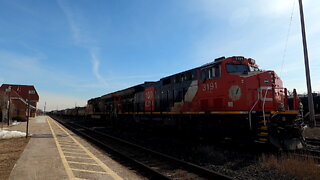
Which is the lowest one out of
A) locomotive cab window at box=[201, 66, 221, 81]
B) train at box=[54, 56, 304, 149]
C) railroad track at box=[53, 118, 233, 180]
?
railroad track at box=[53, 118, 233, 180]

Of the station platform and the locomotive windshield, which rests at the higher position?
the locomotive windshield

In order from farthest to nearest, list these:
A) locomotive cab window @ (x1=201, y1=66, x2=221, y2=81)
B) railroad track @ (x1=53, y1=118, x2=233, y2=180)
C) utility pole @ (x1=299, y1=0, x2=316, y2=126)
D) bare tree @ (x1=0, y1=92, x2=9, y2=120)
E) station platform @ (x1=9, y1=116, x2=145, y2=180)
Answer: bare tree @ (x1=0, y1=92, x2=9, y2=120) → utility pole @ (x1=299, y1=0, x2=316, y2=126) → locomotive cab window @ (x1=201, y1=66, x2=221, y2=81) → railroad track @ (x1=53, y1=118, x2=233, y2=180) → station platform @ (x1=9, y1=116, x2=145, y2=180)

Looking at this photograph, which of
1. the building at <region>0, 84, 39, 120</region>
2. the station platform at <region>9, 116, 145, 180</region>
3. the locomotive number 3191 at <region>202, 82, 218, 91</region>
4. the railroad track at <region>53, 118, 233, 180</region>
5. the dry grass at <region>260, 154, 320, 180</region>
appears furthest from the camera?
the building at <region>0, 84, 39, 120</region>

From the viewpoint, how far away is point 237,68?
1174cm

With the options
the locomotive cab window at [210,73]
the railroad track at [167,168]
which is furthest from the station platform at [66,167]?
the locomotive cab window at [210,73]

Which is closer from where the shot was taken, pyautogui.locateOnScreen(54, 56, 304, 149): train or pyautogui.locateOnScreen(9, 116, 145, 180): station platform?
pyautogui.locateOnScreen(9, 116, 145, 180): station platform

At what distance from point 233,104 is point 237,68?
1781 mm

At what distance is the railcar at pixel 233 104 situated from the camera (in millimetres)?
9961

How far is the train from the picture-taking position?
9961 millimetres

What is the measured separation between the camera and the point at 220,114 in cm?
1155

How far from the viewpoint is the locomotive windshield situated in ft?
38.1

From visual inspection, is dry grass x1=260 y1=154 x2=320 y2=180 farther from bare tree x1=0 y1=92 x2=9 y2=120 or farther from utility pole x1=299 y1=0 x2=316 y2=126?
bare tree x1=0 y1=92 x2=9 y2=120

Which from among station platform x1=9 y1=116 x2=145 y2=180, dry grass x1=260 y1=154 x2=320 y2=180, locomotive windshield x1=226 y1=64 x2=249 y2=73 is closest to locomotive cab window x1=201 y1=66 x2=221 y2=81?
locomotive windshield x1=226 y1=64 x2=249 y2=73

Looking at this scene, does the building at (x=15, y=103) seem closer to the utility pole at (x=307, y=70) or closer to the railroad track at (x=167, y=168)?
the railroad track at (x=167, y=168)
